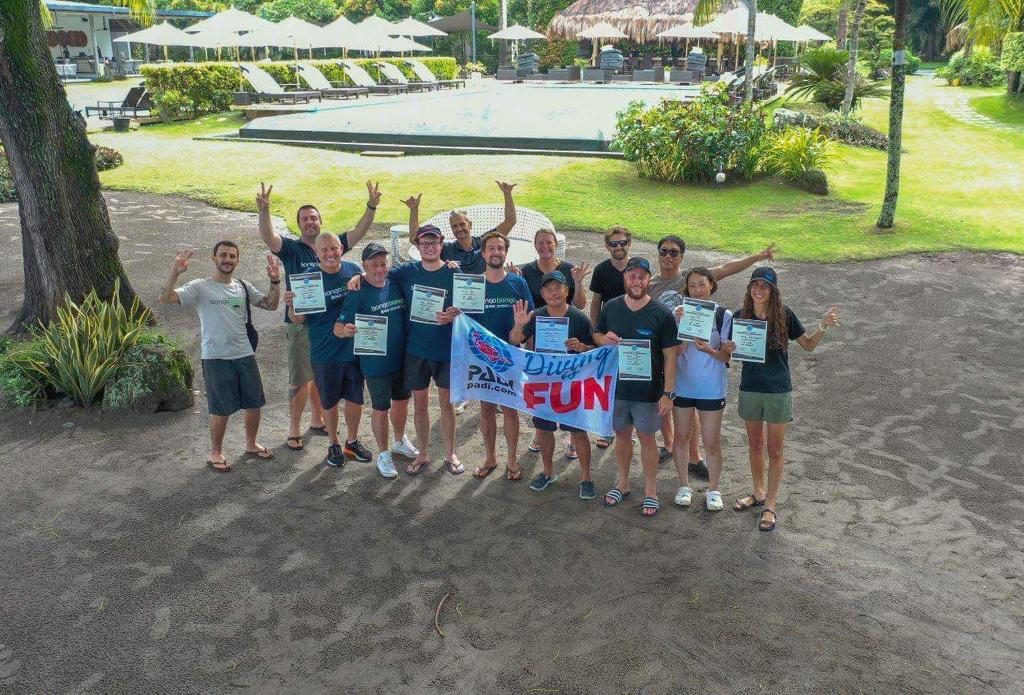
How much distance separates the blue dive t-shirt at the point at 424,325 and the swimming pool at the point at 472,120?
47.4 ft

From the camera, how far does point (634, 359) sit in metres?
5.98

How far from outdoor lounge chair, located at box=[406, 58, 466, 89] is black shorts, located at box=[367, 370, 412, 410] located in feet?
109

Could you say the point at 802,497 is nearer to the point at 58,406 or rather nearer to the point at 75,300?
the point at 58,406

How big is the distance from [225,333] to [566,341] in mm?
2655

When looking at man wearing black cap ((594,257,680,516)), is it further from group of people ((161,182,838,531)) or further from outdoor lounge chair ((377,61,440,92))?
outdoor lounge chair ((377,61,440,92))

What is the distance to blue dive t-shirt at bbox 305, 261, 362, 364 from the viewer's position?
6801 millimetres

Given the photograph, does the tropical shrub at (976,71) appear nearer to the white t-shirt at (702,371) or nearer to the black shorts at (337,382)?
the white t-shirt at (702,371)

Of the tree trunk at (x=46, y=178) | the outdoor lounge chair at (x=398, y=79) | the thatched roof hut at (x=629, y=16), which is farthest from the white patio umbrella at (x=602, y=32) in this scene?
the tree trunk at (x=46, y=178)

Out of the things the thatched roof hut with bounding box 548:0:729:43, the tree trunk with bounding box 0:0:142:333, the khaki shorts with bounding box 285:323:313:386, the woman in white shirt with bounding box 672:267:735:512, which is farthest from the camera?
the thatched roof hut with bounding box 548:0:729:43

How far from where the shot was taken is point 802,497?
648 cm

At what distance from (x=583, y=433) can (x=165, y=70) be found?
25031 mm

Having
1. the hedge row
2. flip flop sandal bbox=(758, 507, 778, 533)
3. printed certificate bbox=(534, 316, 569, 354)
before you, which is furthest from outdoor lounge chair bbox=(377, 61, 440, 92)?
flip flop sandal bbox=(758, 507, 778, 533)

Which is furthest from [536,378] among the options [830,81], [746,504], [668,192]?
[830,81]

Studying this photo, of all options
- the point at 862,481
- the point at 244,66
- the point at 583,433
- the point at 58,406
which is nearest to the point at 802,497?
the point at 862,481
